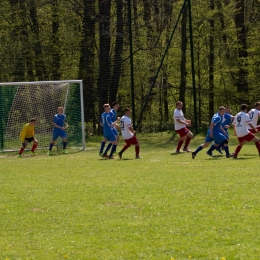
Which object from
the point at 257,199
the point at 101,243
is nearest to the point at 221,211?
the point at 257,199

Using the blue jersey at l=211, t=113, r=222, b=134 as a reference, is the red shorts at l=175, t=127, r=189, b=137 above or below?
below

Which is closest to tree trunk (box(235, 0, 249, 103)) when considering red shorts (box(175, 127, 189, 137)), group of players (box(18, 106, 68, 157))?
red shorts (box(175, 127, 189, 137))

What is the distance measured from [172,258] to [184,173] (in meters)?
7.93

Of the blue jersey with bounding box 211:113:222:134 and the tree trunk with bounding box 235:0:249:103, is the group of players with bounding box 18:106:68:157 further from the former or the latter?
the tree trunk with bounding box 235:0:249:103

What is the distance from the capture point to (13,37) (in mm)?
31984

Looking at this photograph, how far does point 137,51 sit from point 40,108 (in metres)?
7.02

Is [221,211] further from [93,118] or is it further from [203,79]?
[203,79]

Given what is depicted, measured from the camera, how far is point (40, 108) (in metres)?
26.1

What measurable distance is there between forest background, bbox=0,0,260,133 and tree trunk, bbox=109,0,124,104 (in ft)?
0.15

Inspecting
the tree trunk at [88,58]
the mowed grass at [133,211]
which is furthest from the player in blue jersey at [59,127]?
the tree trunk at [88,58]

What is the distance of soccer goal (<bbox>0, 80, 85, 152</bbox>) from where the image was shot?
2555cm

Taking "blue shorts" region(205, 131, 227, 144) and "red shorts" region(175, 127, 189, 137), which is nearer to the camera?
"blue shorts" region(205, 131, 227, 144)

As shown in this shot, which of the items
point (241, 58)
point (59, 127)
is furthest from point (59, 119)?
point (241, 58)

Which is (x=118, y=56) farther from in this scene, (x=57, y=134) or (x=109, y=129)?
(x=109, y=129)
